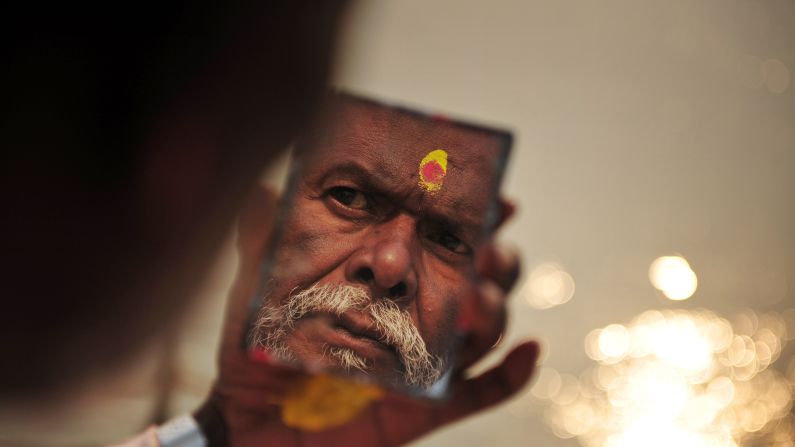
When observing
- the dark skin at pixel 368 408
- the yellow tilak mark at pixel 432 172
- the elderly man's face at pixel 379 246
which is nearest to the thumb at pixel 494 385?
the dark skin at pixel 368 408

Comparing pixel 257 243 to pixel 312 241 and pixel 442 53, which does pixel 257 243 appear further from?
pixel 442 53

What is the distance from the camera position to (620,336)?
0.71 m

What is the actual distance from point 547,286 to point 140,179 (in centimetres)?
47

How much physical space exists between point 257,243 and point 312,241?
7cm

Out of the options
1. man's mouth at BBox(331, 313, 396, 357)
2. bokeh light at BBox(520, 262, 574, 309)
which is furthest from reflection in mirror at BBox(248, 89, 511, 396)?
bokeh light at BBox(520, 262, 574, 309)

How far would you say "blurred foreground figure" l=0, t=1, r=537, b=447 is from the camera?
20.9 inches

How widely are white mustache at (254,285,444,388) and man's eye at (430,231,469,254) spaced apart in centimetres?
7

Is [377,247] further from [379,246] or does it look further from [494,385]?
[494,385]

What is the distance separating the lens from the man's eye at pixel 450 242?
506 mm

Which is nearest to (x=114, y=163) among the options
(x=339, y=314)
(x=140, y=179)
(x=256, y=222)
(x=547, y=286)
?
(x=140, y=179)

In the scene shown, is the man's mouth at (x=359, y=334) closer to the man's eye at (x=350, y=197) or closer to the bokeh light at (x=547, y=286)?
the man's eye at (x=350, y=197)

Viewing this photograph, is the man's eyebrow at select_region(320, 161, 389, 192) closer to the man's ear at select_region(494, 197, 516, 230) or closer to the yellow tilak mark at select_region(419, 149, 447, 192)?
Answer: the yellow tilak mark at select_region(419, 149, 447, 192)

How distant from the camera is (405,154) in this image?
0.50 m

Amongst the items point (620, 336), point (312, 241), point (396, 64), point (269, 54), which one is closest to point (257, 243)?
point (312, 241)
